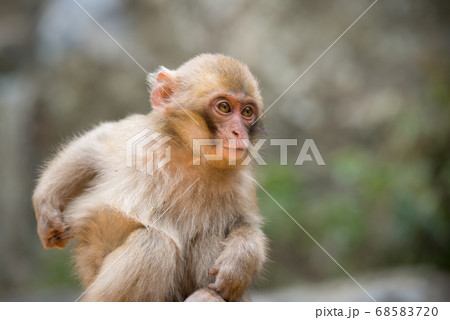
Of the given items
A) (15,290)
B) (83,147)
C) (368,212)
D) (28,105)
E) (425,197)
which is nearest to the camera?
(83,147)

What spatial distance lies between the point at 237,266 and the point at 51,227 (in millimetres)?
1439

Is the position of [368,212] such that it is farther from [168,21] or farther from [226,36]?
[168,21]

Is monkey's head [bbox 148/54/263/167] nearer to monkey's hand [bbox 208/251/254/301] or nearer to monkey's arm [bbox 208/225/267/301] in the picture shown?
monkey's arm [bbox 208/225/267/301]

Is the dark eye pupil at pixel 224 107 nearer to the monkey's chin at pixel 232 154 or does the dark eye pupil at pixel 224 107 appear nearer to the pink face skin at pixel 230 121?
the pink face skin at pixel 230 121

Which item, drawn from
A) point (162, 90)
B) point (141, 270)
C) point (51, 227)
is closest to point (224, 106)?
point (162, 90)

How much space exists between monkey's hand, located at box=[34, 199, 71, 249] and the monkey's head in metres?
1.05

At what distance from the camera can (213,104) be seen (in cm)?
371

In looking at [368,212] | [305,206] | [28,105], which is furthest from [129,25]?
[368,212]

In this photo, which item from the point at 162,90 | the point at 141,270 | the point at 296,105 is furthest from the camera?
the point at 296,105

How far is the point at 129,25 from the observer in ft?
34.1

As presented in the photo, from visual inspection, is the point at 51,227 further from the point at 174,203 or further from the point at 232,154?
the point at 232,154

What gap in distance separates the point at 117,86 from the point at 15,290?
13.5 feet

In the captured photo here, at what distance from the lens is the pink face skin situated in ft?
11.9

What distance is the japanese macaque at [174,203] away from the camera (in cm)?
346
